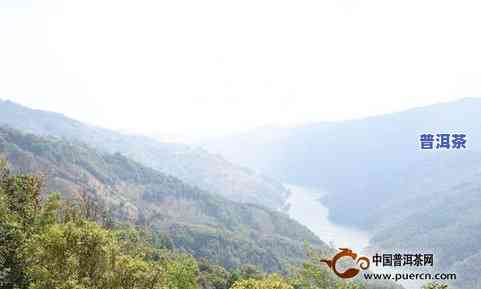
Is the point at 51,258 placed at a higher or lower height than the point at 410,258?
lower

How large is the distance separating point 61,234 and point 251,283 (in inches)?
384

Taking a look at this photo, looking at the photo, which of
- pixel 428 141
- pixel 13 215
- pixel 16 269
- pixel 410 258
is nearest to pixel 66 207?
pixel 13 215

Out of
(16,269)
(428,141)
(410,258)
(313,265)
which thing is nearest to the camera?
(313,265)

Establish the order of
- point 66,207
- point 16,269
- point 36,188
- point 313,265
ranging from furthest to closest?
1. point 66,207
2. point 36,188
3. point 16,269
4. point 313,265

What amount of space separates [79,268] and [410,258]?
24.4 meters

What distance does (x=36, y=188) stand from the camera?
148 ft

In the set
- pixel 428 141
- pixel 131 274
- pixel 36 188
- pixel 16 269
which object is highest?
pixel 428 141

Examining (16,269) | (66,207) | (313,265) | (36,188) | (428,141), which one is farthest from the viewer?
(428,141)

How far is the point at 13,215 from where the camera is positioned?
41.7m

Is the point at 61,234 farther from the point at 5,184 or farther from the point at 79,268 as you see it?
the point at 5,184

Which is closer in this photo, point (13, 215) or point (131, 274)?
point (131, 274)

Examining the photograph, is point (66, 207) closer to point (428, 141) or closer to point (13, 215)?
point (13, 215)

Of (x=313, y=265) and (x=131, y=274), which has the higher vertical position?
(x=313, y=265)

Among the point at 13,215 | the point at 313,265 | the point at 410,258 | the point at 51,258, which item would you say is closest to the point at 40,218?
the point at 13,215
